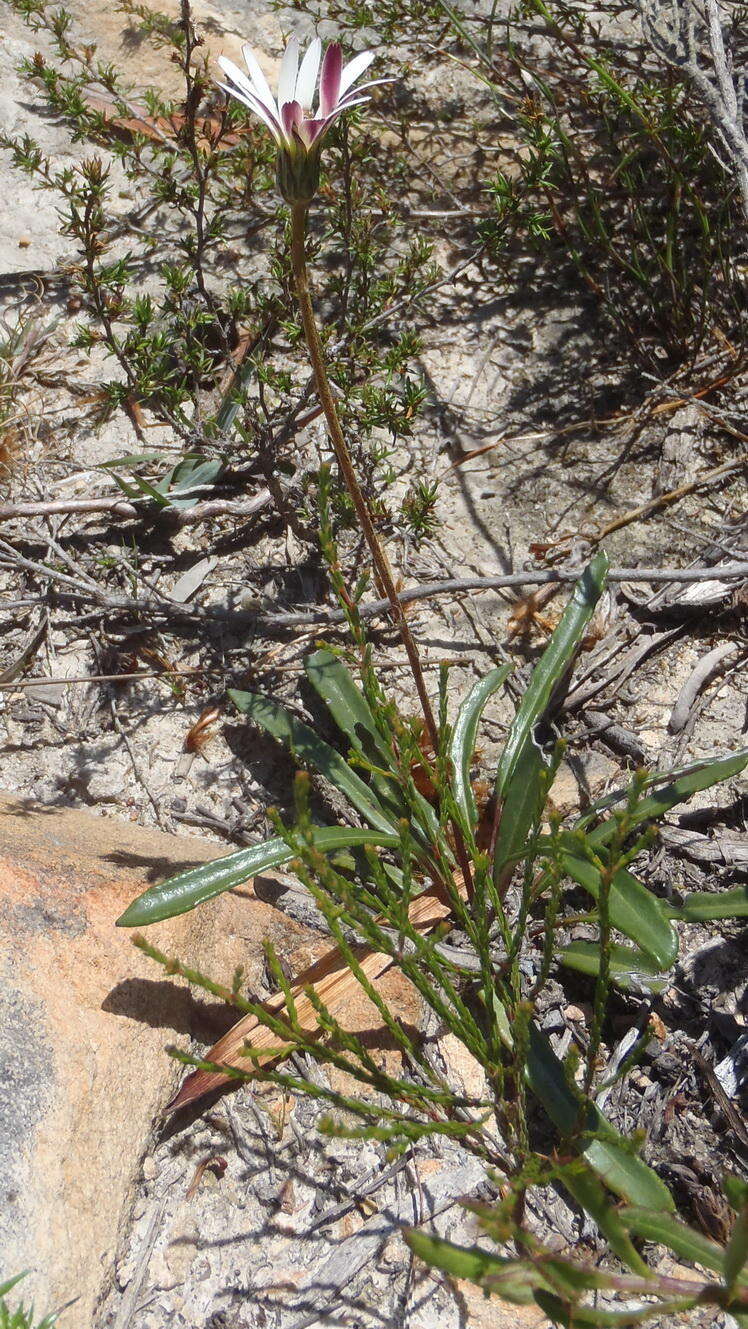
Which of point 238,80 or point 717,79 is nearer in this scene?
point 238,80

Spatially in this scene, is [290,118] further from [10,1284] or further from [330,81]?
[10,1284]

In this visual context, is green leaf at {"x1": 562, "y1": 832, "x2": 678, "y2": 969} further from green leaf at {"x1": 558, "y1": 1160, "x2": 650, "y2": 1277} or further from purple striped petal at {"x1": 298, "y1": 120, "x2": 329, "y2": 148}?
purple striped petal at {"x1": 298, "y1": 120, "x2": 329, "y2": 148}

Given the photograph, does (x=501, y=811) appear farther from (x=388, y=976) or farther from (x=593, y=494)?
(x=593, y=494)

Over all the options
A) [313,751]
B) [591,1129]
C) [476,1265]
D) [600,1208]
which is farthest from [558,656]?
[476,1265]

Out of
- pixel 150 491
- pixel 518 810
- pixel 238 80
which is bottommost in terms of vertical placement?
pixel 518 810

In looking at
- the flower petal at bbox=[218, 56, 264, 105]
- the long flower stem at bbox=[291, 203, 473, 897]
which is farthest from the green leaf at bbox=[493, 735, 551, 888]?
the flower petal at bbox=[218, 56, 264, 105]
